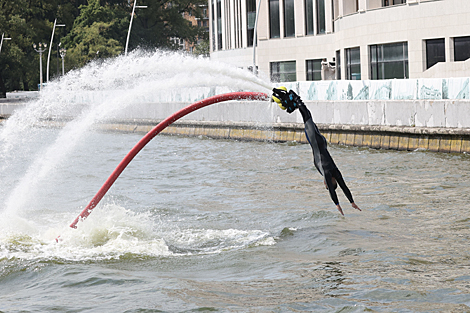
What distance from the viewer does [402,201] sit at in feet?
51.2

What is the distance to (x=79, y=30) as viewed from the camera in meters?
99.4

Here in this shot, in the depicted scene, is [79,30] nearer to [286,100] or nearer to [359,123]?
[359,123]

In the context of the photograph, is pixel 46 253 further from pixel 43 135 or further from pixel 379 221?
pixel 43 135

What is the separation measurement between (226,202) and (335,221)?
3.65m

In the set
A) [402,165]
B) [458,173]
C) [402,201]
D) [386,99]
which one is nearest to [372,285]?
[402,201]

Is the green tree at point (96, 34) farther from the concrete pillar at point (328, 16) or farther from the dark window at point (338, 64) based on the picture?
the dark window at point (338, 64)

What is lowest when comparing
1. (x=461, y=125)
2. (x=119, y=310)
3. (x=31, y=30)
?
(x=119, y=310)

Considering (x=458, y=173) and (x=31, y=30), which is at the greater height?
(x=31, y=30)

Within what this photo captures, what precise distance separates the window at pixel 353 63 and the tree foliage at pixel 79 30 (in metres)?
51.5

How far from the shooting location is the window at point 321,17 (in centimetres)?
5688

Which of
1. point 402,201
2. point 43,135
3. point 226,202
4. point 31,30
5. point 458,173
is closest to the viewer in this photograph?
point 402,201

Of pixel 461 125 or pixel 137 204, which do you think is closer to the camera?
pixel 137 204

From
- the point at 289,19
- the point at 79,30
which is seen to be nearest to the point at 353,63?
the point at 289,19

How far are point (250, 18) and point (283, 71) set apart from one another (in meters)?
10.2
